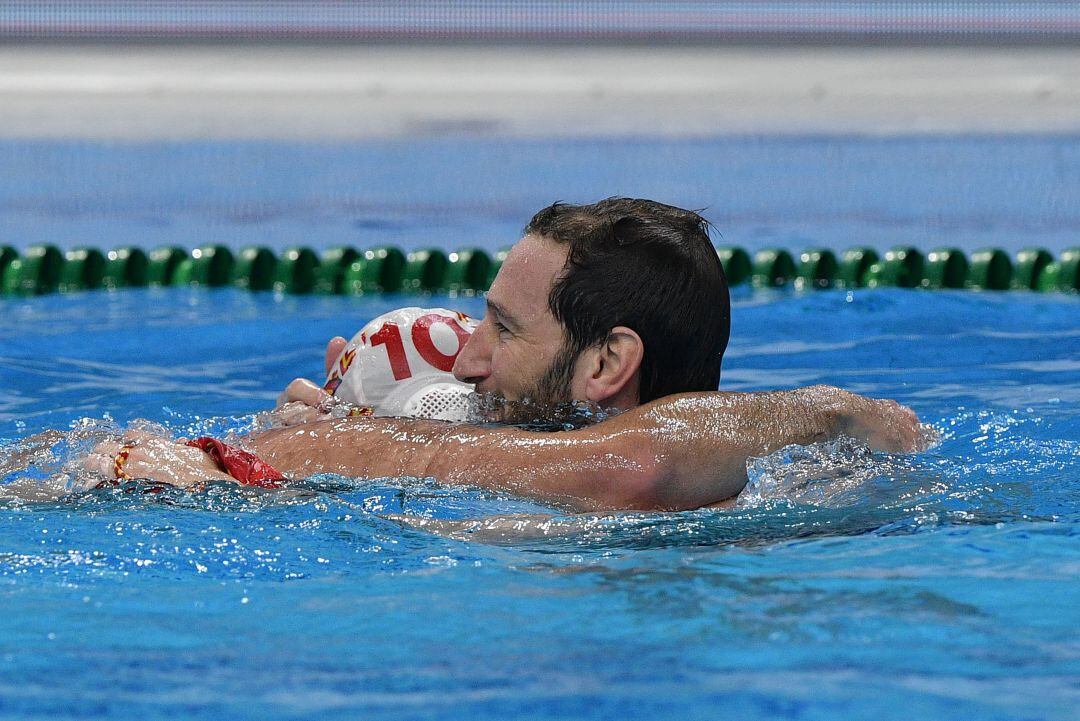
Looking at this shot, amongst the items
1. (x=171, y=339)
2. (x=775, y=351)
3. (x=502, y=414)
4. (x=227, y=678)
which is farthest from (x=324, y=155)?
(x=227, y=678)

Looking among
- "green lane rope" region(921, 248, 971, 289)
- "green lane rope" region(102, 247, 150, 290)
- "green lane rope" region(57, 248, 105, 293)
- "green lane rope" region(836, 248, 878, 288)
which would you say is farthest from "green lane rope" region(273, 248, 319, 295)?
"green lane rope" region(921, 248, 971, 289)

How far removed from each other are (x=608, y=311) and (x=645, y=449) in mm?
314

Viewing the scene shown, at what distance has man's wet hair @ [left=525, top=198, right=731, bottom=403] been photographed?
2.62 metres

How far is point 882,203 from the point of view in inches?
359

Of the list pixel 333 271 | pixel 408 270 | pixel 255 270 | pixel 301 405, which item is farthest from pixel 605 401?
pixel 255 270

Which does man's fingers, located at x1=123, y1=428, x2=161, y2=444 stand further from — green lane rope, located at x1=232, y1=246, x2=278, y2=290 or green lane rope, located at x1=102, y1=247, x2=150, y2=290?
green lane rope, located at x1=102, y1=247, x2=150, y2=290

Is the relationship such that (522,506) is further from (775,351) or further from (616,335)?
(775,351)

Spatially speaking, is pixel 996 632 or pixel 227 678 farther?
pixel 996 632

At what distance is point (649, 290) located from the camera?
2617 millimetres

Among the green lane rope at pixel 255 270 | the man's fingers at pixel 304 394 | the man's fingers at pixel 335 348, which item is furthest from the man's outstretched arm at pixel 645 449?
the green lane rope at pixel 255 270

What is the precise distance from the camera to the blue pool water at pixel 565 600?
1835 millimetres

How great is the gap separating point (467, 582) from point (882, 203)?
7338 millimetres

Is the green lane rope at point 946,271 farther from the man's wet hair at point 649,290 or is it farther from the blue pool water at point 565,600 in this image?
the man's wet hair at point 649,290

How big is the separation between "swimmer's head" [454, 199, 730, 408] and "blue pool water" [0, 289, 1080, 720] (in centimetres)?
27
